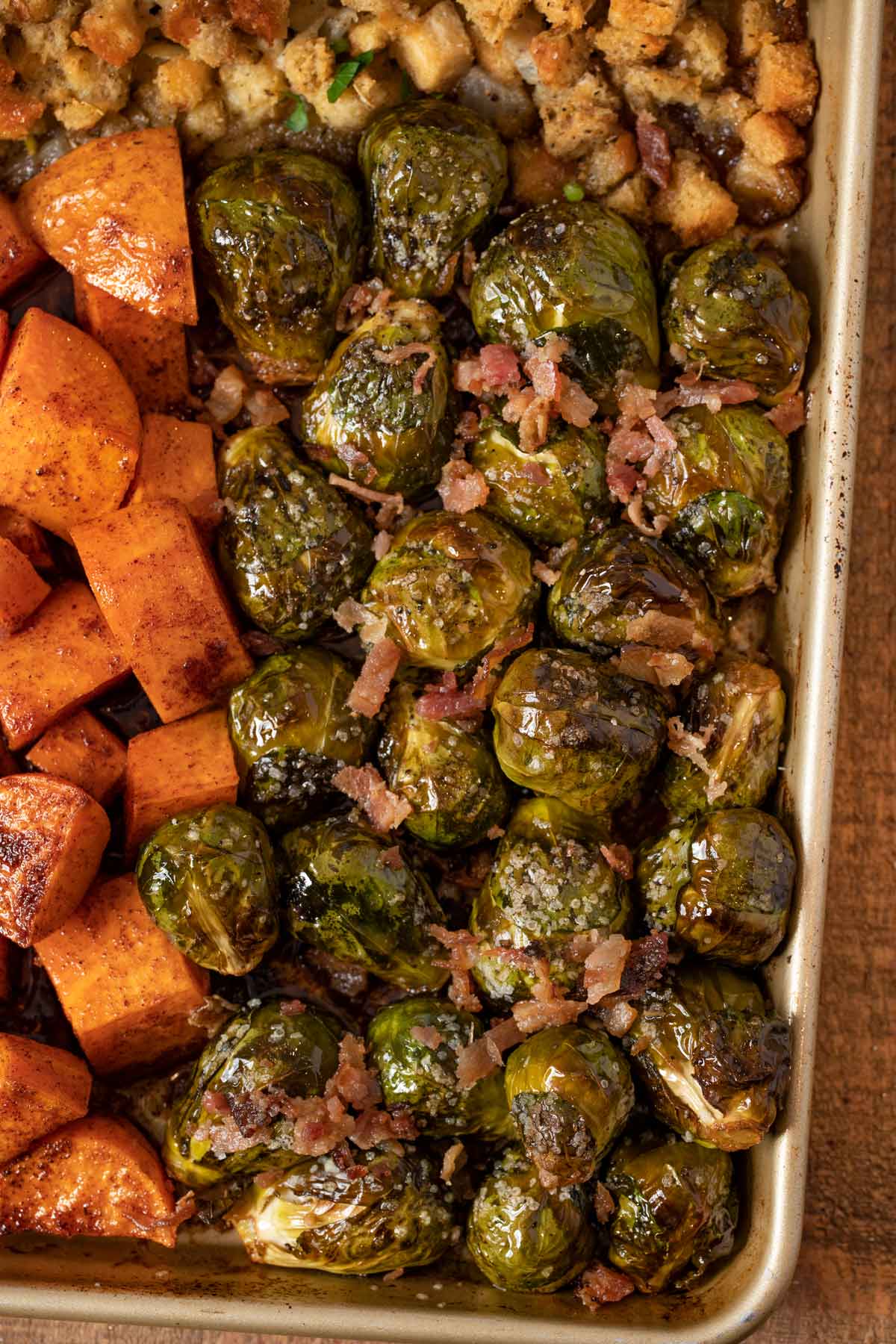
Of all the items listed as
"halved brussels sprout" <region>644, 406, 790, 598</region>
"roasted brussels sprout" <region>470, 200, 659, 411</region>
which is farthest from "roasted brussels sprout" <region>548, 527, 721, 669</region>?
"roasted brussels sprout" <region>470, 200, 659, 411</region>

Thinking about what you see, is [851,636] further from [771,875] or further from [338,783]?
[338,783]

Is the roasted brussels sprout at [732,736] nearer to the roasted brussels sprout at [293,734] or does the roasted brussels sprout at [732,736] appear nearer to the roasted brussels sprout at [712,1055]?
the roasted brussels sprout at [712,1055]

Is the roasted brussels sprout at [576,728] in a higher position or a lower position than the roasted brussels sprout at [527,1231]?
higher

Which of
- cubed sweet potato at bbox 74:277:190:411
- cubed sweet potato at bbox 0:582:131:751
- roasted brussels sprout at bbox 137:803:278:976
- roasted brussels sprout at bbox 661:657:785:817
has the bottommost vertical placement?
roasted brussels sprout at bbox 661:657:785:817

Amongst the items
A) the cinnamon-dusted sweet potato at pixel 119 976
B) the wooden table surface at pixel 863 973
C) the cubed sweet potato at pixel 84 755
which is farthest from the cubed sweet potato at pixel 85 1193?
the cubed sweet potato at pixel 84 755

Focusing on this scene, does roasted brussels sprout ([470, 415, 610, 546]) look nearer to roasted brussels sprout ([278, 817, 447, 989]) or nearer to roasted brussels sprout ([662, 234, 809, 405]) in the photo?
roasted brussels sprout ([662, 234, 809, 405])

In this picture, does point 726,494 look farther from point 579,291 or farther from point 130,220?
point 130,220
